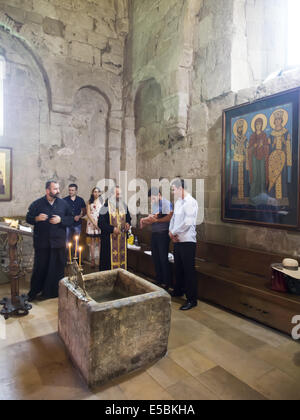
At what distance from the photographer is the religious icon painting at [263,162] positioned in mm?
4035

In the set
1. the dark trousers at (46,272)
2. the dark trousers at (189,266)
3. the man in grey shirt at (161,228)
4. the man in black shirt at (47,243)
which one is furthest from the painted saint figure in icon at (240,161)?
the dark trousers at (46,272)

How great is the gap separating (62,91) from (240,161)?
4.57 meters

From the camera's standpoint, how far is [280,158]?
4.19 metres

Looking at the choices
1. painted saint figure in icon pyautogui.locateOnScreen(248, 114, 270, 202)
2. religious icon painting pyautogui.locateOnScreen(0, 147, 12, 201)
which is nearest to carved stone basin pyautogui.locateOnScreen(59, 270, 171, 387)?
painted saint figure in icon pyautogui.locateOnScreen(248, 114, 270, 202)

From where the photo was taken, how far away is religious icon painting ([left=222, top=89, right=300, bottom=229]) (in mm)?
4035

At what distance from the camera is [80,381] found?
2508mm

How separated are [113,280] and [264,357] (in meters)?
1.82

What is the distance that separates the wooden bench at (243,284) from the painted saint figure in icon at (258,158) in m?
0.99

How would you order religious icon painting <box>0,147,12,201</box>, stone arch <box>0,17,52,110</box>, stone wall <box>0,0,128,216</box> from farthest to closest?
stone wall <box>0,0,128,216</box>, religious icon painting <box>0,147,12,201</box>, stone arch <box>0,17,52,110</box>

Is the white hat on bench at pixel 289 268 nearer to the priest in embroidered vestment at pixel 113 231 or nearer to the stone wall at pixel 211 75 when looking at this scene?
the stone wall at pixel 211 75

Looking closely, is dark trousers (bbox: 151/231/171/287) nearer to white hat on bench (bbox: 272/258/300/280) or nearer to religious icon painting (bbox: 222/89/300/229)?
religious icon painting (bbox: 222/89/300/229)

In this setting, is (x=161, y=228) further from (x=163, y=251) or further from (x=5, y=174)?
(x=5, y=174)

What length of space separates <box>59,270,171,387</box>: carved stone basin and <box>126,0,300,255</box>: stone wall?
2486 mm
